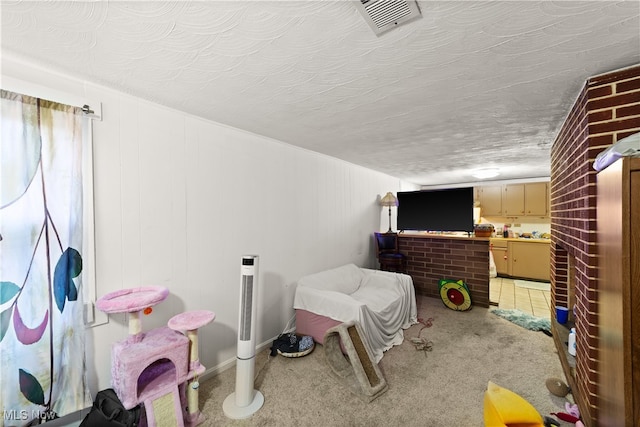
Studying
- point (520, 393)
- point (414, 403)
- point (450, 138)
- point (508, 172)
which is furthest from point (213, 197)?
point (508, 172)

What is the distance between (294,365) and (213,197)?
1.72 m

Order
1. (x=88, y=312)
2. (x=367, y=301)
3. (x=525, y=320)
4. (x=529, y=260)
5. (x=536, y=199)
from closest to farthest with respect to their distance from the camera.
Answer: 1. (x=88, y=312)
2. (x=367, y=301)
3. (x=525, y=320)
4. (x=529, y=260)
5. (x=536, y=199)

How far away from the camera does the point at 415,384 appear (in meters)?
2.08

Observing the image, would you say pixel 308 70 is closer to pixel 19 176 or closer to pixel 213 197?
pixel 213 197

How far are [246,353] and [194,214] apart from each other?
1.19 metres

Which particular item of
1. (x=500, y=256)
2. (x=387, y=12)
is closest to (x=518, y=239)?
(x=500, y=256)

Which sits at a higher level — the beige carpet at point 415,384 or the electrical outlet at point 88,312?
the electrical outlet at point 88,312

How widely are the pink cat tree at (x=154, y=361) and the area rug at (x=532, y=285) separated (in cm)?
573

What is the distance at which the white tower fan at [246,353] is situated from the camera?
6.08 ft

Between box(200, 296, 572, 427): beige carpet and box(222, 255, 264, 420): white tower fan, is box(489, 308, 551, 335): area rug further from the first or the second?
box(222, 255, 264, 420): white tower fan

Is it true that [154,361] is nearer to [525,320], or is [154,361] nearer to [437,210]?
[525,320]

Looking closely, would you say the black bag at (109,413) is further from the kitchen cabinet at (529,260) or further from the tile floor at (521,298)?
the kitchen cabinet at (529,260)

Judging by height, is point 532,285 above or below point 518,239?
below

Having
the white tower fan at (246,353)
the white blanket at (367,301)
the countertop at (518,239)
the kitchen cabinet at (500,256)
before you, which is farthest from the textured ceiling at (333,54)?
the kitchen cabinet at (500,256)
